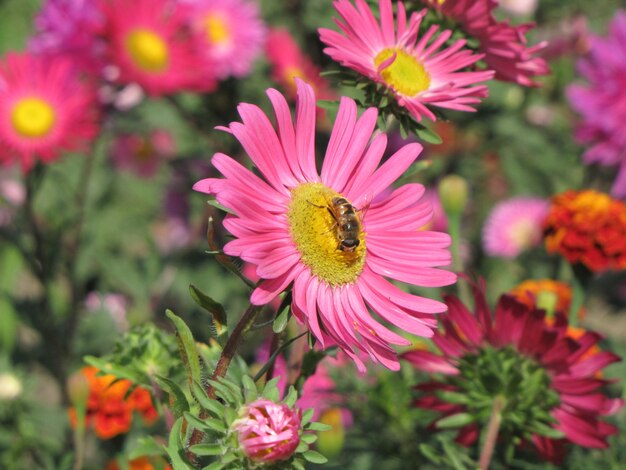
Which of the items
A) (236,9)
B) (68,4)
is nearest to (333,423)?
(68,4)

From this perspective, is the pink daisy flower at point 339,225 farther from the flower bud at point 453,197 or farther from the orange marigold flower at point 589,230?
the orange marigold flower at point 589,230

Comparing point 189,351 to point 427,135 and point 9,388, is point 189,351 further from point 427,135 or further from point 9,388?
point 9,388

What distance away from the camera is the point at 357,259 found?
83 cm

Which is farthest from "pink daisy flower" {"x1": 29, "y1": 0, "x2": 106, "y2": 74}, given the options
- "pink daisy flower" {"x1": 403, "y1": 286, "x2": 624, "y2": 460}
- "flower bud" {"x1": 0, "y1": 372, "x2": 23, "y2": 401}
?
"pink daisy flower" {"x1": 403, "y1": 286, "x2": 624, "y2": 460}

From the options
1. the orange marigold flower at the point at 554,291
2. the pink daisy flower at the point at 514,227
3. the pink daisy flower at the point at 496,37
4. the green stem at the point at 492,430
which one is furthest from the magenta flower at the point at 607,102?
the green stem at the point at 492,430

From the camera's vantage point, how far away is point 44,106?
5.56ft

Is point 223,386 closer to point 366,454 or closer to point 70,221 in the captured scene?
point 366,454

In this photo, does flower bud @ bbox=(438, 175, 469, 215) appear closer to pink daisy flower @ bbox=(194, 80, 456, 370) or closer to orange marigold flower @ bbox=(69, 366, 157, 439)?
pink daisy flower @ bbox=(194, 80, 456, 370)

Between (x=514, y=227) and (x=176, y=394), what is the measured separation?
1.38m

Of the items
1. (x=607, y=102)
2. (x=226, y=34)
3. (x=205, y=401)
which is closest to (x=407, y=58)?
(x=205, y=401)

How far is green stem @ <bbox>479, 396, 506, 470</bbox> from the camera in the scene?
88 cm

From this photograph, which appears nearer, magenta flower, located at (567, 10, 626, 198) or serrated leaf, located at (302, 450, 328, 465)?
serrated leaf, located at (302, 450, 328, 465)

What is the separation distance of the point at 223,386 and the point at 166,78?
123 cm

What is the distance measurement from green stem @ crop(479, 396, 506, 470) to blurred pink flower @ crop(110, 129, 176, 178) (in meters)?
1.63
